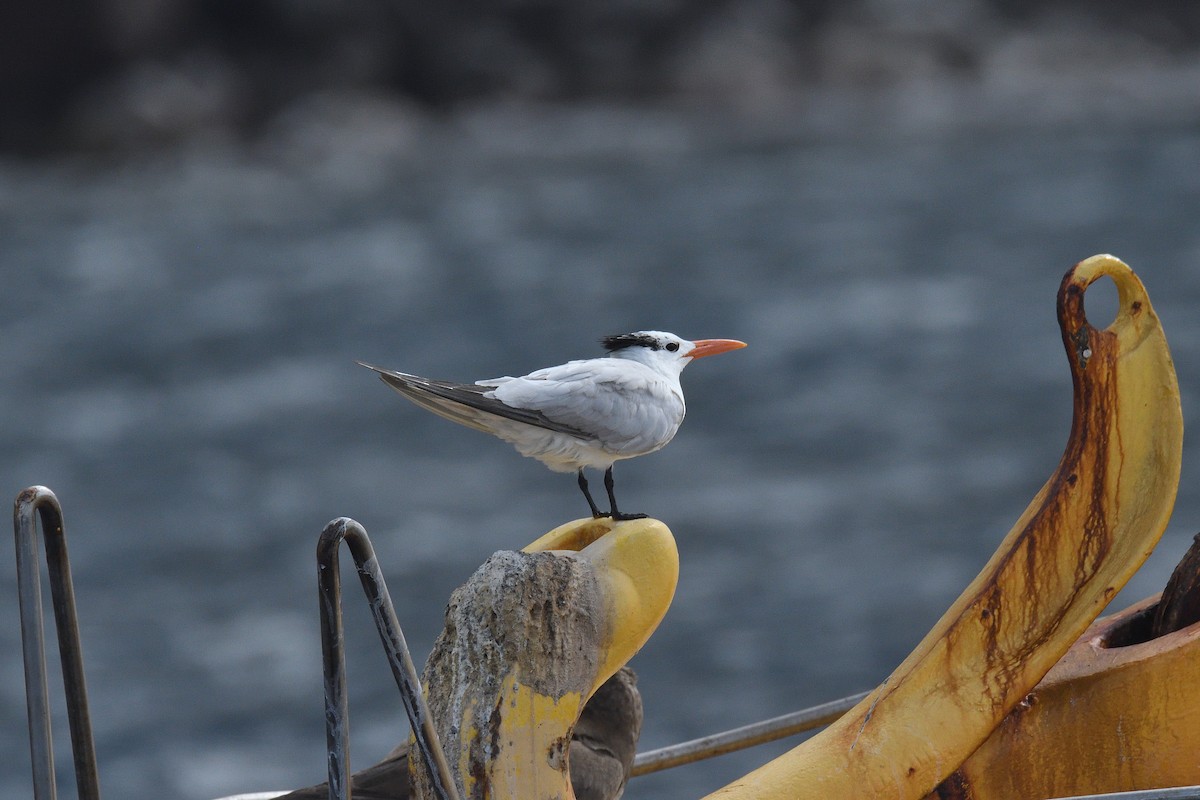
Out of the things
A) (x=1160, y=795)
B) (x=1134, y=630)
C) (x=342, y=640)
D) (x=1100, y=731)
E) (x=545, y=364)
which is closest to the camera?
(x=342, y=640)

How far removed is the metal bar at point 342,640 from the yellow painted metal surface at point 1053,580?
122 cm

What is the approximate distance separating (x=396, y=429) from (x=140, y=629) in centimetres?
446

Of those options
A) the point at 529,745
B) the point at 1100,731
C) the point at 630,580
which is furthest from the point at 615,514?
the point at 1100,731

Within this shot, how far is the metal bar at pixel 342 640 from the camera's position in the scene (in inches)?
142

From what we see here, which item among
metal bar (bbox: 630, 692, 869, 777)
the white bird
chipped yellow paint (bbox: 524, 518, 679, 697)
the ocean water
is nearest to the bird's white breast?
the white bird

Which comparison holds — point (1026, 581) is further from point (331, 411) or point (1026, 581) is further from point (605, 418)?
point (331, 411)

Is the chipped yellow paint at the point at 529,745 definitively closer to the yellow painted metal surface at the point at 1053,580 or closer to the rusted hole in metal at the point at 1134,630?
the yellow painted metal surface at the point at 1053,580

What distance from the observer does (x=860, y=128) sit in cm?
2717

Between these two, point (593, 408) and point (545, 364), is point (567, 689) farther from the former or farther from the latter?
point (545, 364)

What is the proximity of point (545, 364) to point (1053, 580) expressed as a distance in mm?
15707

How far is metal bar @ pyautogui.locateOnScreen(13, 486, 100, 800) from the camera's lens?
3.67 metres

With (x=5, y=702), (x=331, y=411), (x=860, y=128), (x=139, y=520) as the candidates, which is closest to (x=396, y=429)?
(x=331, y=411)

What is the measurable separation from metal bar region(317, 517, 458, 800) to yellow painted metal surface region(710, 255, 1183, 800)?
1.22m

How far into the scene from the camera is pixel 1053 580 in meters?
4.58
